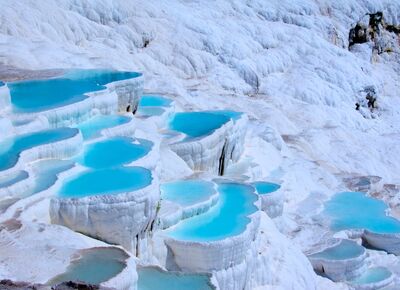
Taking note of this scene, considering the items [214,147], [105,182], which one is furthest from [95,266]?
[214,147]

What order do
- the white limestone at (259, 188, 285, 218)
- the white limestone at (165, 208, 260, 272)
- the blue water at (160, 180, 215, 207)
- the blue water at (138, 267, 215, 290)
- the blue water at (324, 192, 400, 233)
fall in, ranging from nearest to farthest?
the blue water at (138, 267, 215, 290), the white limestone at (165, 208, 260, 272), the blue water at (160, 180, 215, 207), the white limestone at (259, 188, 285, 218), the blue water at (324, 192, 400, 233)

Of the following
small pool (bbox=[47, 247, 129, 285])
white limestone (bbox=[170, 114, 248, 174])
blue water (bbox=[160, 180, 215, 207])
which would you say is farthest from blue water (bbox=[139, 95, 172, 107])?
small pool (bbox=[47, 247, 129, 285])

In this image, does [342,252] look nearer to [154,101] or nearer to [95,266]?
[154,101]

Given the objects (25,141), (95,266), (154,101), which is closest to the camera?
(95,266)

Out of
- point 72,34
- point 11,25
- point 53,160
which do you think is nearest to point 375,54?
point 72,34

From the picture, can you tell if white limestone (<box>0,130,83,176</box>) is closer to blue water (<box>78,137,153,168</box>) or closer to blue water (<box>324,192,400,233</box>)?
blue water (<box>78,137,153,168</box>)

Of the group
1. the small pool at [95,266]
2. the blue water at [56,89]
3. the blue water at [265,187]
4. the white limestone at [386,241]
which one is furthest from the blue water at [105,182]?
the white limestone at [386,241]
